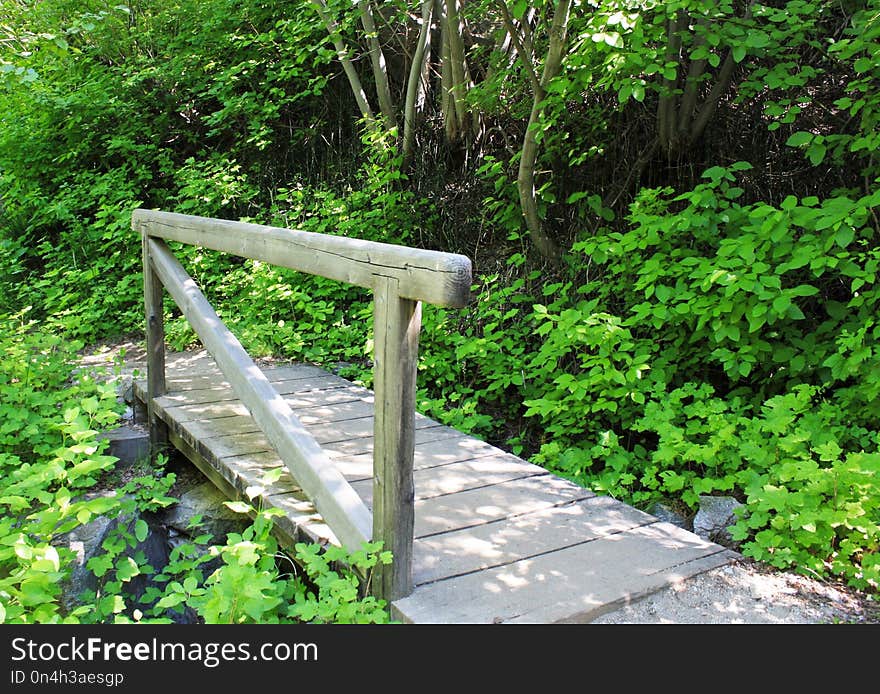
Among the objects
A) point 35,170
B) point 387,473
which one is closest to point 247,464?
point 387,473

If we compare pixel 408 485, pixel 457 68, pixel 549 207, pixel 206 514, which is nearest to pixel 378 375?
pixel 408 485

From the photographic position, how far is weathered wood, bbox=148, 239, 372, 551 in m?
2.44

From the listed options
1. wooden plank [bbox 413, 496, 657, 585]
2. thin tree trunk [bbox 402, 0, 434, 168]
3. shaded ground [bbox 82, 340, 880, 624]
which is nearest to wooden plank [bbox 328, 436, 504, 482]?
wooden plank [bbox 413, 496, 657, 585]

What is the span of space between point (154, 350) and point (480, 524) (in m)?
2.48

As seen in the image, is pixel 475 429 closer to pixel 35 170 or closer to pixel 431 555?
pixel 431 555

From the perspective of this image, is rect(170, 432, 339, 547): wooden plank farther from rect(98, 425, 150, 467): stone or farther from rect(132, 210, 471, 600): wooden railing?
rect(98, 425, 150, 467): stone

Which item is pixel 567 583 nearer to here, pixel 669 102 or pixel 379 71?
pixel 669 102

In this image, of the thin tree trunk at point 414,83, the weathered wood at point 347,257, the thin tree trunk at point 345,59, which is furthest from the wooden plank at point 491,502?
the thin tree trunk at point 345,59

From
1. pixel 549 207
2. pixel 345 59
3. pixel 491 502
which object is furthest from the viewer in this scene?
pixel 345 59

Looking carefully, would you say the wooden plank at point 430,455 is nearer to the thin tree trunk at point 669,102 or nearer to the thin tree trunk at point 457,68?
the thin tree trunk at point 669,102

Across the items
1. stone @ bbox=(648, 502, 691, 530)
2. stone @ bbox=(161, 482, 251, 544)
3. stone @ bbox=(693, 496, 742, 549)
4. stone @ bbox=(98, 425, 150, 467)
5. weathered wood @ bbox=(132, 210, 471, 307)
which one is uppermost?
weathered wood @ bbox=(132, 210, 471, 307)

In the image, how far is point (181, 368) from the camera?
5129 mm

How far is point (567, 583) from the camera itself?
230 cm

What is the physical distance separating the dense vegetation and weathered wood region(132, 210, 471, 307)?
1.00 meters
